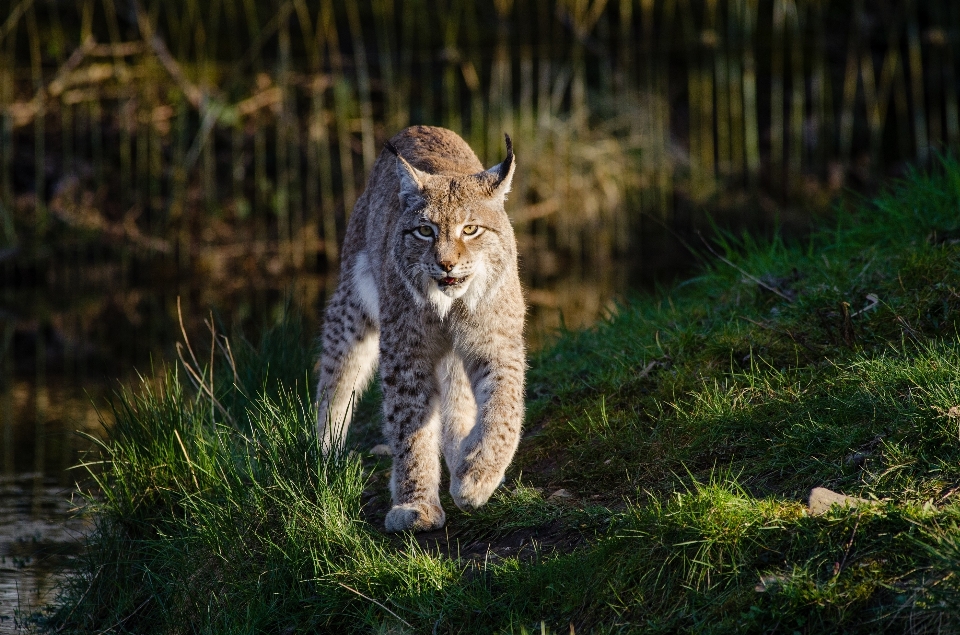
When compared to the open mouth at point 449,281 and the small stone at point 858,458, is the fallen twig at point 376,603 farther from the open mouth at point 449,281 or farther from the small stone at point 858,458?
the small stone at point 858,458

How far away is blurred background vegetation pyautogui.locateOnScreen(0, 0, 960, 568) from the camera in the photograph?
1423 centimetres

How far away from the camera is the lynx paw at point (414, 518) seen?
15.4ft

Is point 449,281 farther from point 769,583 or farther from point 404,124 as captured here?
point 404,124

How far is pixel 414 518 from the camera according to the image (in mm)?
4707

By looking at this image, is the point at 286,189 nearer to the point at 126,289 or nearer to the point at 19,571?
the point at 126,289

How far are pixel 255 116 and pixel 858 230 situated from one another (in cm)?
1030

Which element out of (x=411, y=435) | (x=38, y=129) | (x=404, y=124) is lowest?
(x=411, y=435)

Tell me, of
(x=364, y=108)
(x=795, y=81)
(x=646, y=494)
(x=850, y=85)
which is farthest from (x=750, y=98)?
(x=646, y=494)

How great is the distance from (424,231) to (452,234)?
0.15 metres

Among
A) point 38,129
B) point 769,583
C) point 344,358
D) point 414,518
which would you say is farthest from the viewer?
point 38,129

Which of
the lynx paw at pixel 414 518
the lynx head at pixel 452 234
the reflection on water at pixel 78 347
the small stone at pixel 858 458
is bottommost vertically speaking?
the reflection on water at pixel 78 347

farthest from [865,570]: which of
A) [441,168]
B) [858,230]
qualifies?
[858,230]

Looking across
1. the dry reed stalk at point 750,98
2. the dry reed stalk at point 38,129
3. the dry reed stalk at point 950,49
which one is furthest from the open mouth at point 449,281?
the dry reed stalk at point 950,49

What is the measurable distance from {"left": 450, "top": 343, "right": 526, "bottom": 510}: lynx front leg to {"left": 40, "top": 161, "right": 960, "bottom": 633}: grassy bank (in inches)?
5.3
